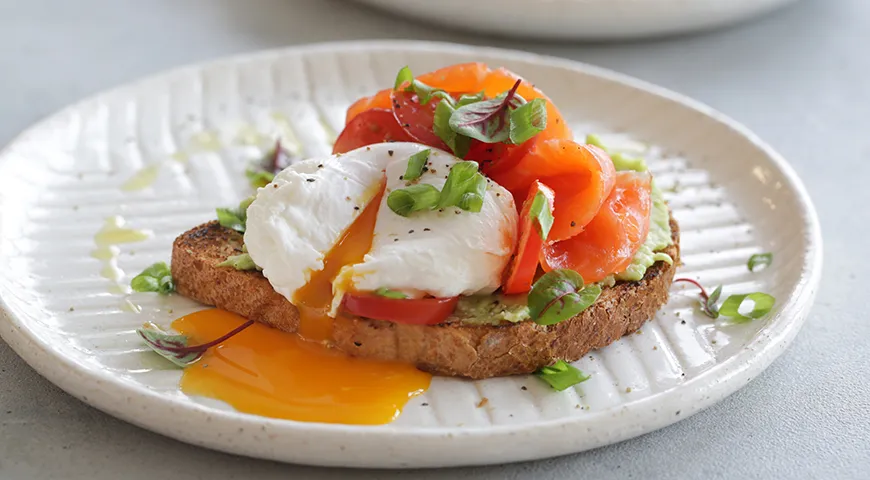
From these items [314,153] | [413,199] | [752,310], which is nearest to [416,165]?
[413,199]

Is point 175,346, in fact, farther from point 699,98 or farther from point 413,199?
point 699,98

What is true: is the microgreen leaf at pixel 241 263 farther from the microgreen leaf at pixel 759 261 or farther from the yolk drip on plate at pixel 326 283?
the microgreen leaf at pixel 759 261

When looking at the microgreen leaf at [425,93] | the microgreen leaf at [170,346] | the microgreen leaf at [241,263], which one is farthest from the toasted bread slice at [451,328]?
the microgreen leaf at [425,93]

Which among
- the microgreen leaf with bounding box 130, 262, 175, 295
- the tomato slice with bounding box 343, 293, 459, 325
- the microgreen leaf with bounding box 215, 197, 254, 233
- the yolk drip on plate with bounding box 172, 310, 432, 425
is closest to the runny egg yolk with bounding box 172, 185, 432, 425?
the yolk drip on plate with bounding box 172, 310, 432, 425

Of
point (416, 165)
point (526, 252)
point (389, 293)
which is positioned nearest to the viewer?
point (389, 293)

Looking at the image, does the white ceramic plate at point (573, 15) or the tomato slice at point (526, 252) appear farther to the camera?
the white ceramic plate at point (573, 15)

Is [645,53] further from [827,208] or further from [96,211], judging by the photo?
[96,211]
